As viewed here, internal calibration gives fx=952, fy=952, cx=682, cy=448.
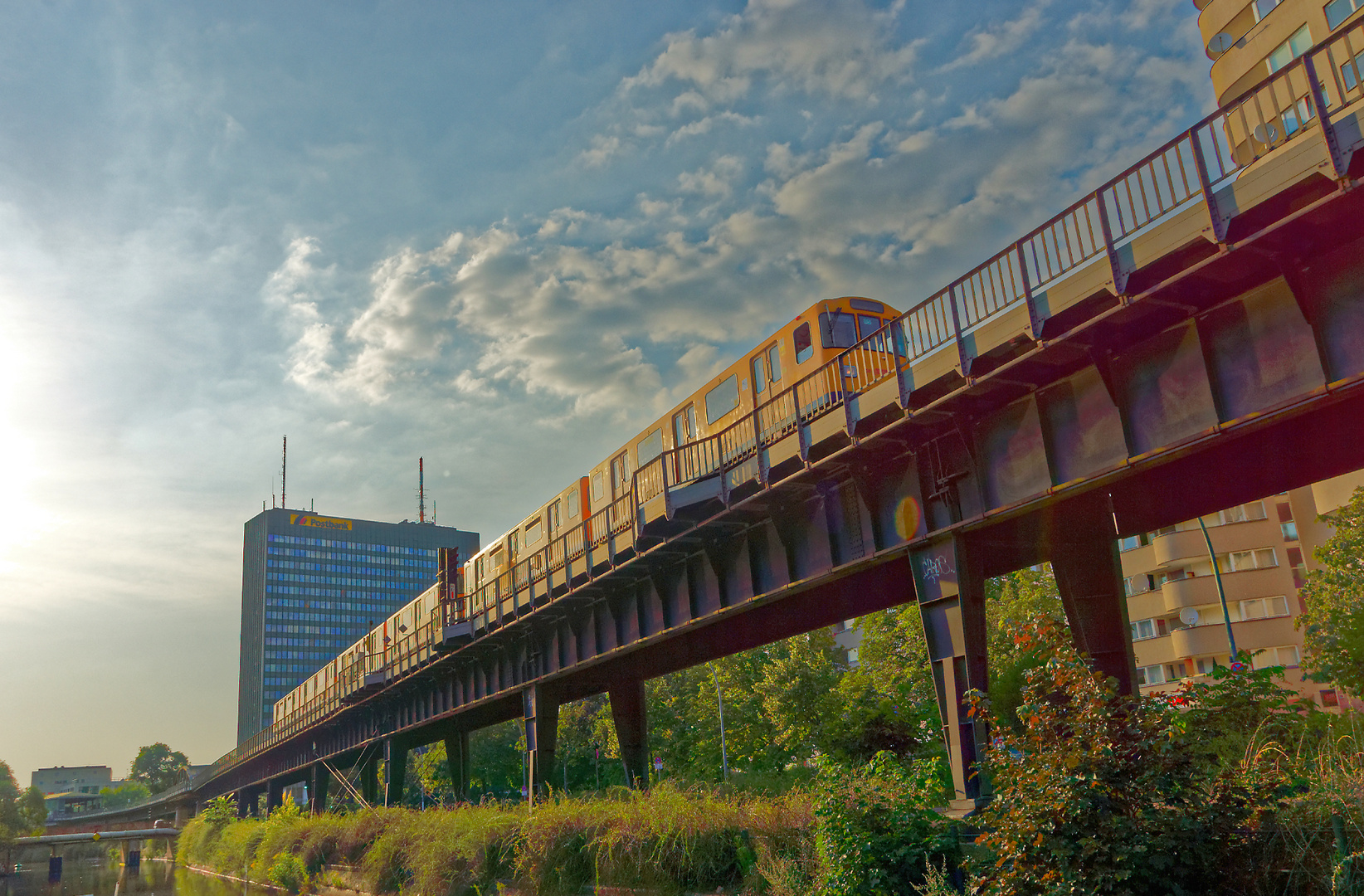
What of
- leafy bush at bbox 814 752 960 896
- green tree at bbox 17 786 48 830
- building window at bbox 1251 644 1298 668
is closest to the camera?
leafy bush at bbox 814 752 960 896

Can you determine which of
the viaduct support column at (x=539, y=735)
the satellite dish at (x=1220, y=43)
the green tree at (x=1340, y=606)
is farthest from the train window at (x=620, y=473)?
the satellite dish at (x=1220, y=43)

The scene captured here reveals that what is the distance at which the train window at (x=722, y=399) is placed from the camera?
2455cm

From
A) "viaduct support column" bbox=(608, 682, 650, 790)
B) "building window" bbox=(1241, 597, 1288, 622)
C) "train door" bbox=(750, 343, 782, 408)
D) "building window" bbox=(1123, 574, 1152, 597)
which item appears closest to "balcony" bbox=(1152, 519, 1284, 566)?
"building window" bbox=(1241, 597, 1288, 622)

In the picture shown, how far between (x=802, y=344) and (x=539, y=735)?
652 inches

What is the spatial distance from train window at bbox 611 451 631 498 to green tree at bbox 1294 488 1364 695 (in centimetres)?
2173

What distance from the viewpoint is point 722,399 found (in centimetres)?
2511

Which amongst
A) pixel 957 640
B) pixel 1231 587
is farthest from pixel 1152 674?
pixel 957 640

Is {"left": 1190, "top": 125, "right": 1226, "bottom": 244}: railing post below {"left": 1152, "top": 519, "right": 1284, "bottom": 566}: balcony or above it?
below

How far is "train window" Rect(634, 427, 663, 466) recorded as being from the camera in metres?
27.7

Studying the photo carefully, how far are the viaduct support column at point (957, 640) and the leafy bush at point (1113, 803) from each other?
443 cm

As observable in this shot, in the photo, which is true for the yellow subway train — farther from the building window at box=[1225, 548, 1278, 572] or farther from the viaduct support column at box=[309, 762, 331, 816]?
the building window at box=[1225, 548, 1278, 572]

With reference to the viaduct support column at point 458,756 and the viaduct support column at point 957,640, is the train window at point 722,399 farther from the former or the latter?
the viaduct support column at point 458,756

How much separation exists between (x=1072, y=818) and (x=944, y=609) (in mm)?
6498

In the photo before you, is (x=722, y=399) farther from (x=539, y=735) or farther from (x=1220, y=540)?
(x=1220, y=540)
